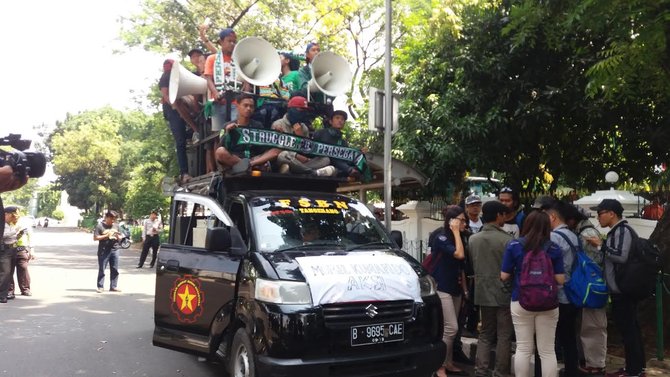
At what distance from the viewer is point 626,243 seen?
16.4ft

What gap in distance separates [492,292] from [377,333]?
136cm

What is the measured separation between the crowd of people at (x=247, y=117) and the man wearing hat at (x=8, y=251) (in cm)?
515

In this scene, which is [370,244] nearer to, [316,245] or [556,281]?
[316,245]

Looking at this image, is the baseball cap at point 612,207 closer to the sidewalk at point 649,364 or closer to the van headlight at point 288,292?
the sidewalk at point 649,364

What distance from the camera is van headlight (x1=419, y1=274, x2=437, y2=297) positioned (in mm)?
4723

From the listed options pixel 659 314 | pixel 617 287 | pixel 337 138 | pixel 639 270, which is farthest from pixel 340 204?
pixel 659 314

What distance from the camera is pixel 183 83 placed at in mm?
7191

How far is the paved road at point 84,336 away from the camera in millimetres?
5977

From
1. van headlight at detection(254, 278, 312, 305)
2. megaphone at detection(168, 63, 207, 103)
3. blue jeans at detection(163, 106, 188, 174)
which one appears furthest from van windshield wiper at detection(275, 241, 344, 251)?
blue jeans at detection(163, 106, 188, 174)

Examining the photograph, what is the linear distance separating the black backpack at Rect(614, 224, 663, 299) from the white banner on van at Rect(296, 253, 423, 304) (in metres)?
1.94

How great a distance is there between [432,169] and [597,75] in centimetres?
442

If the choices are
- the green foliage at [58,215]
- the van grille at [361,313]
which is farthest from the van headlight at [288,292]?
the green foliage at [58,215]

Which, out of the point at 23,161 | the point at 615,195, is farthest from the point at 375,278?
the point at 615,195

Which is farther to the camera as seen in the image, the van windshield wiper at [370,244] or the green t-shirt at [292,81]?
the green t-shirt at [292,81]
